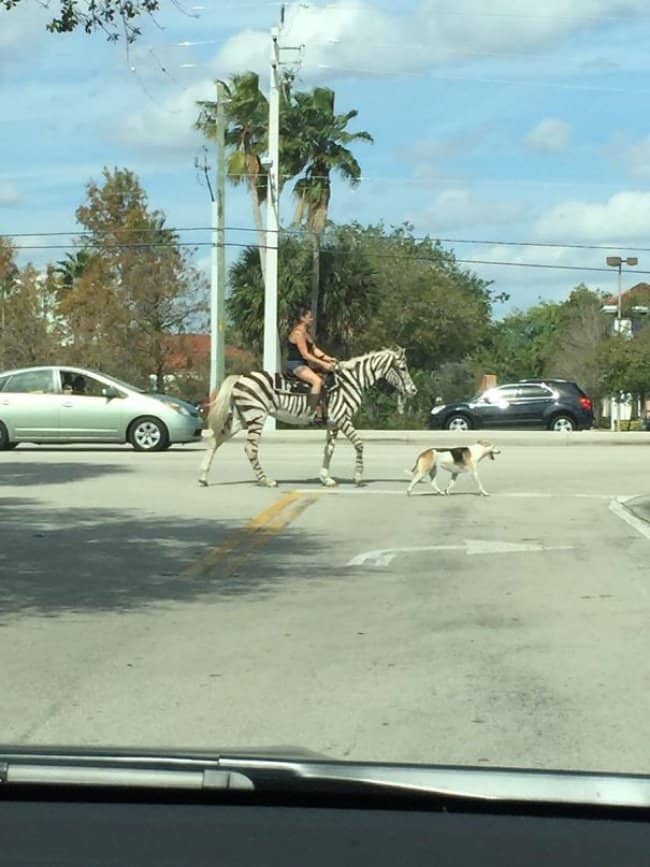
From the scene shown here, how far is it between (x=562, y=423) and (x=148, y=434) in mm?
15686

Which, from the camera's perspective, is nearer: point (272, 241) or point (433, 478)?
point (433, 478)

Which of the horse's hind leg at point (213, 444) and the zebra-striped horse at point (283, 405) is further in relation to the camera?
the zebra-striped horse at point (283, 405)

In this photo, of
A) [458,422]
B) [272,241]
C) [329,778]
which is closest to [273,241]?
[272,241]

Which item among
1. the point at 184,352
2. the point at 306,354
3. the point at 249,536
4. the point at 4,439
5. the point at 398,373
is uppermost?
the point at 184,352

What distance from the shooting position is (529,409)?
3938 centimetres

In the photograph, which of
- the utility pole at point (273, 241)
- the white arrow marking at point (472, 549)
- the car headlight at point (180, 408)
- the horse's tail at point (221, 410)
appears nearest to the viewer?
the white arrow marking at point (472, 549)

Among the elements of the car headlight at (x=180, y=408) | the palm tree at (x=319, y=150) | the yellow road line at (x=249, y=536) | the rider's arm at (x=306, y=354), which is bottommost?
the yellow road line at (x=249, y=536)

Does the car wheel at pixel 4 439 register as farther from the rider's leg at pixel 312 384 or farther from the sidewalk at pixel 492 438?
the rider's leg at pixel 312 384

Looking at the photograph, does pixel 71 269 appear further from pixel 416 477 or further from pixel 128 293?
pixel 416 477

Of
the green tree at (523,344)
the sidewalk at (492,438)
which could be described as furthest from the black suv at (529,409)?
the green tree at (523,344)

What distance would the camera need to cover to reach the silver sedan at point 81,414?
26.9 metres

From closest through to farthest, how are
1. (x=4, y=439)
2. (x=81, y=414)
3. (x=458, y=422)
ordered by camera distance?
(x=81, y=414) < (x=4, y=439) < (x=458, y=422)

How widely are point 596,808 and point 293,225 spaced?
47576mm

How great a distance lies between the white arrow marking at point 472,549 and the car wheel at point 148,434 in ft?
44.6
